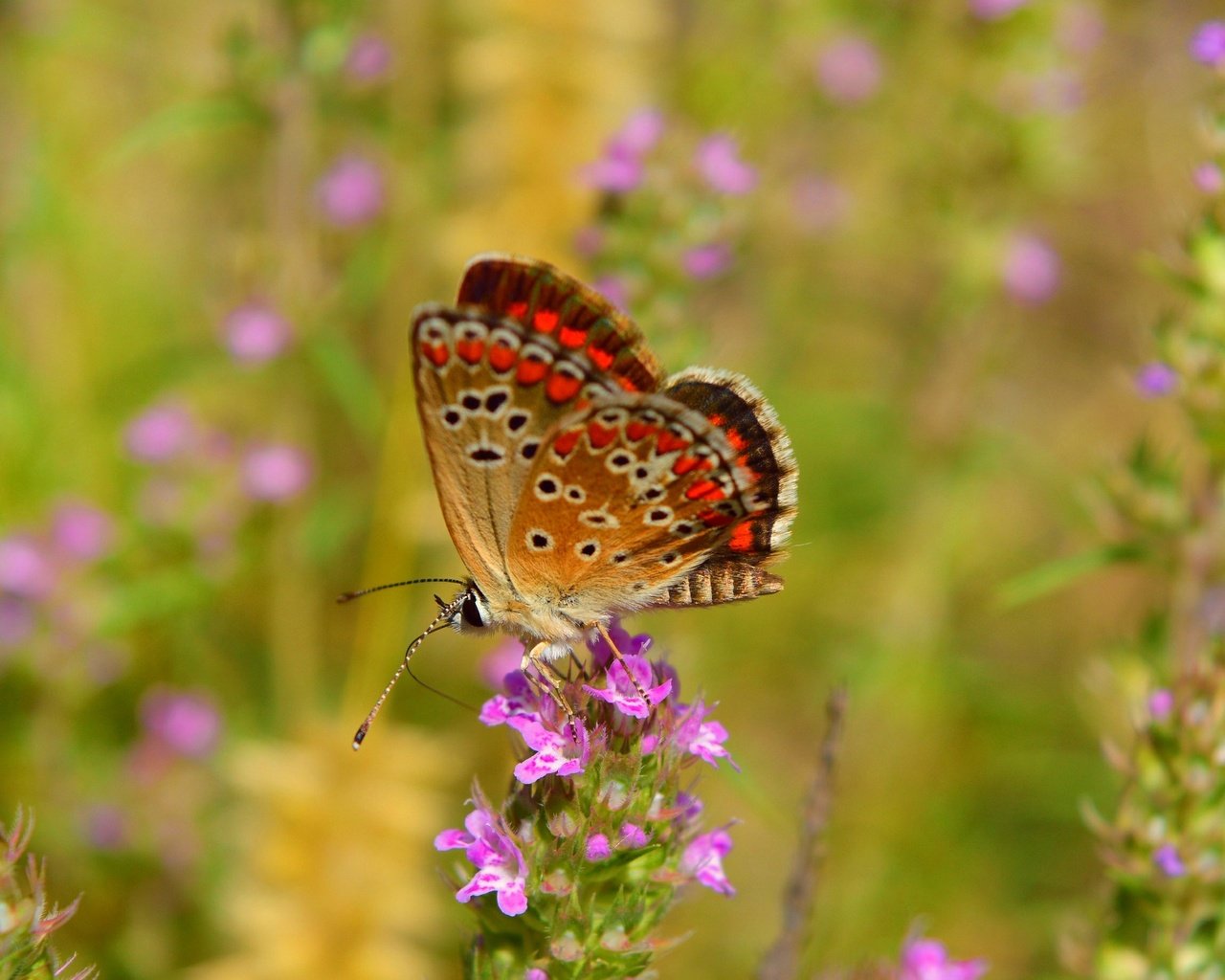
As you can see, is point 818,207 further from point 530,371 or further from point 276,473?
point 530,371

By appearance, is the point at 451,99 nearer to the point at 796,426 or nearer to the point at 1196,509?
the point at 796,426

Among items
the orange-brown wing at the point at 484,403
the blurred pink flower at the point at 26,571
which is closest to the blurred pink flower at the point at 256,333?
the blurred pink flower at the point at 26,571

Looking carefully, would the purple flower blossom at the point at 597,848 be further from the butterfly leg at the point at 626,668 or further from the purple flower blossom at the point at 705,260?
the purple flower blossom at the point at 705,260

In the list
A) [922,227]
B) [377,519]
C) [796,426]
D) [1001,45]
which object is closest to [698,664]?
[377,519]

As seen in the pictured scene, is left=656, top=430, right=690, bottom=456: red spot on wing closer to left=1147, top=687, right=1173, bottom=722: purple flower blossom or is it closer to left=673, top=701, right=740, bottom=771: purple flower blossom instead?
left=673, top=701, right=740, bottom=771: purple flower blossom

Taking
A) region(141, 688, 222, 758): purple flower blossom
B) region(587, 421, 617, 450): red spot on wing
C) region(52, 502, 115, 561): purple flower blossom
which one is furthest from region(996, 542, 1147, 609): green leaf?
region(52, 502, 115, 561): purple flower blossom
